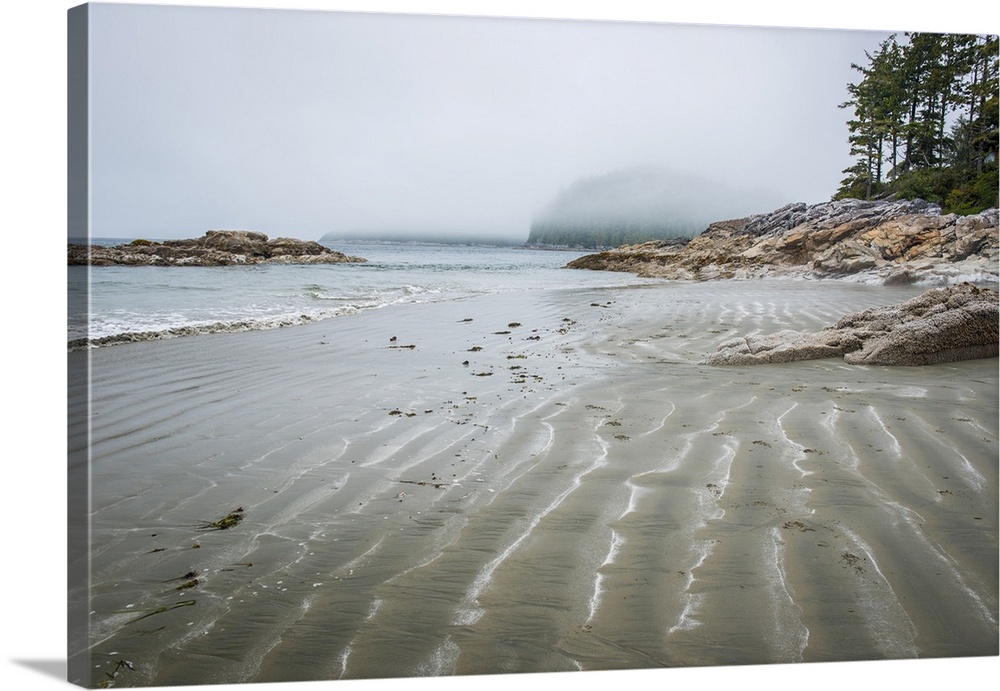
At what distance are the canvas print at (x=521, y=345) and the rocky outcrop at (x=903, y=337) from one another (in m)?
0.02

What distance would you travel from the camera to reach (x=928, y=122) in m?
3.44

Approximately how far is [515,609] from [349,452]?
3.35 feet

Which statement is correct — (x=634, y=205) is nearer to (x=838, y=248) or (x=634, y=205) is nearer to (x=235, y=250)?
(x=838, y=248)

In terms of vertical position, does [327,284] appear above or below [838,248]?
below

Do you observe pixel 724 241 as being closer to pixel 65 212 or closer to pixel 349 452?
pixel 349 452

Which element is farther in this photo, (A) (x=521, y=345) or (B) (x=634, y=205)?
(A) (x=521, y=345)

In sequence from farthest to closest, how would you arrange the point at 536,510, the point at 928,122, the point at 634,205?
the point at 928,122 → the point at 634,205 → the point at 536,510

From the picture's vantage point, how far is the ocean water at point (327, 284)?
3256mm

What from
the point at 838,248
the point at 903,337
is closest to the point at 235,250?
the point at 838,248

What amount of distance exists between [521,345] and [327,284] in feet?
3.58

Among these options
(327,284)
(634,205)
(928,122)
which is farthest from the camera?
(327,284)

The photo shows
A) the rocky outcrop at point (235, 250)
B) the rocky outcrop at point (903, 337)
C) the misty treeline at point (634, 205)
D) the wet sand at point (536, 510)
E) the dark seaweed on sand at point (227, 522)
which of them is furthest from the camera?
the rocky outcrop at point (903, 337)

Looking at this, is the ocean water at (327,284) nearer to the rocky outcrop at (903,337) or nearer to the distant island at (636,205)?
the distant island at (636,205)

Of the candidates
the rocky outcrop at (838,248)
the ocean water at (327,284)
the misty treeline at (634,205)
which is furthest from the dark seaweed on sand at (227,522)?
the rocky outcrop at (838,248)
